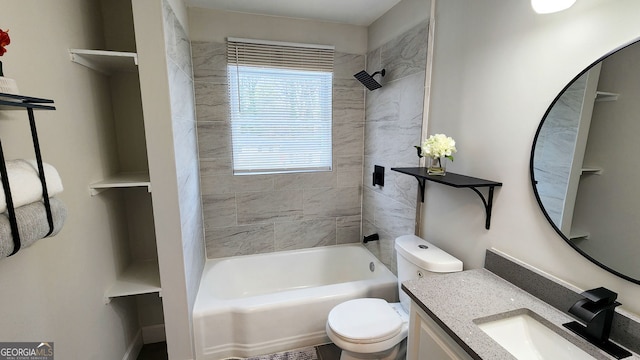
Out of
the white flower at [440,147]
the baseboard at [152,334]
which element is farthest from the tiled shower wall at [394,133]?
the baseboard at [152,334]

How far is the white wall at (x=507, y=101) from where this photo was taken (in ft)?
3.22

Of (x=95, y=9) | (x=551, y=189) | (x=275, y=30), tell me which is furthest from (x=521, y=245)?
(x=95, y=9)

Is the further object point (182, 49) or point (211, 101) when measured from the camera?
point (211, 101)

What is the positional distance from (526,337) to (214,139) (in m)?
2.36

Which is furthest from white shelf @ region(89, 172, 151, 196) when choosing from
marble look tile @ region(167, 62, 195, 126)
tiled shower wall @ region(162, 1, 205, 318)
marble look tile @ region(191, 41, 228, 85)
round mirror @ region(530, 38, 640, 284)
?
round mirror @ region(530, 38, 640, 284)

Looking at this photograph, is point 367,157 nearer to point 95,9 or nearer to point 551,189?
point 551,189

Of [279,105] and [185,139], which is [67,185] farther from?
[279,105]

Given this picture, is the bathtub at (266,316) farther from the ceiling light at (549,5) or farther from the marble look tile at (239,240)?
A: the ceiling light at (549,5)

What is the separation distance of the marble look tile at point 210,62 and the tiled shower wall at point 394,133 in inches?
51.6

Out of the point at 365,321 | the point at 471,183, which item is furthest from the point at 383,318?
the point at 471,183

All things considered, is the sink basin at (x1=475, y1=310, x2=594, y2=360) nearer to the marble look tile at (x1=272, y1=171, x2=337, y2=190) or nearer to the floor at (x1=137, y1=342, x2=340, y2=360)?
the floor at (x1=137, y1=342, x2=340, y2=360)

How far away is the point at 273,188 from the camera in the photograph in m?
2.61

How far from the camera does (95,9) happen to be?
5.02 ft

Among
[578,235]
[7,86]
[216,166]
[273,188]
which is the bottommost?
[273,188]
